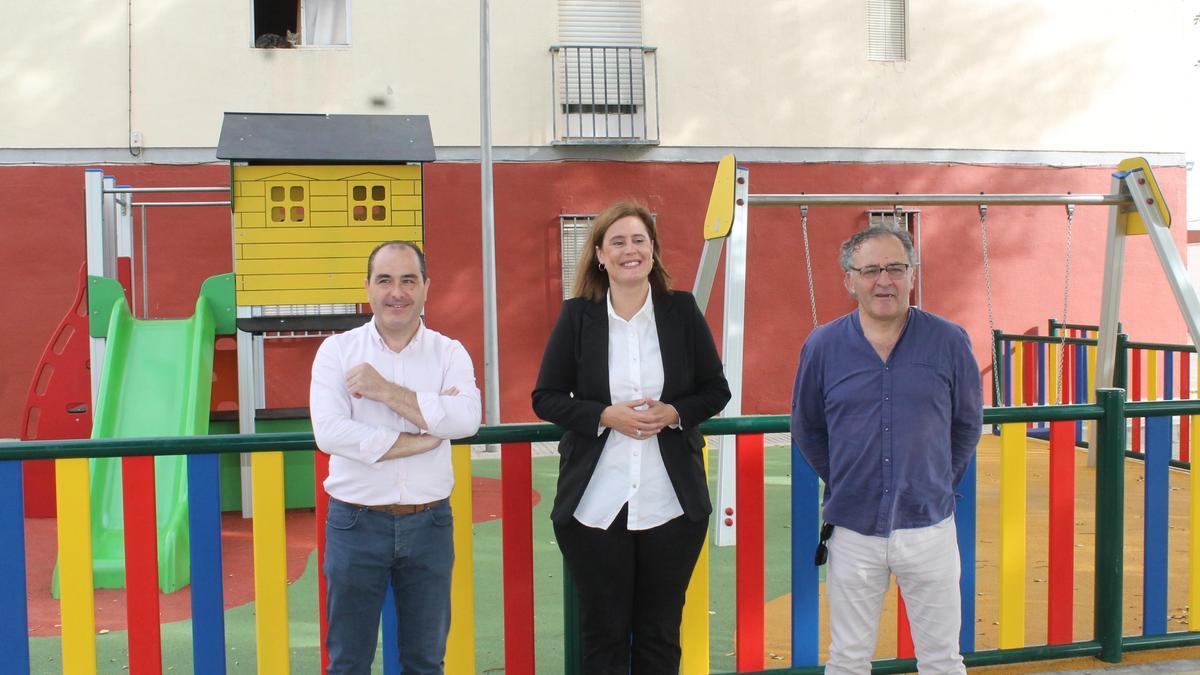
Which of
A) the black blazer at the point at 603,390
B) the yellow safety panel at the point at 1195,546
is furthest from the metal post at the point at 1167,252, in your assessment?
the black blazer at the point at 603,390

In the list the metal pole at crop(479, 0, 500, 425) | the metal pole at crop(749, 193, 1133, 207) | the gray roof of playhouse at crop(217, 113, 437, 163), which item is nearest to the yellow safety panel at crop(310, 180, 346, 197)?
the gray roof of playhouse at crop(217, 113, 437, 163)

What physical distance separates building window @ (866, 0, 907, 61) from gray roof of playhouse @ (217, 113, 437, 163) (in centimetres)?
786

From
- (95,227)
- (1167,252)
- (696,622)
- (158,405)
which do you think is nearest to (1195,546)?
(696,622)

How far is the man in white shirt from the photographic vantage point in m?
2.71

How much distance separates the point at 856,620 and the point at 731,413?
2820 millimetres

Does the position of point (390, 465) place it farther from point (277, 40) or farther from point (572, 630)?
point (277, 40)

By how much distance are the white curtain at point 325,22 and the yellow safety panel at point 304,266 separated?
6066 millimetres

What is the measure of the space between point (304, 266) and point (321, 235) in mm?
234

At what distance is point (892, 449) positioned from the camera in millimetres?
2871

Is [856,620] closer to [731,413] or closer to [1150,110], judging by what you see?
[731,413]

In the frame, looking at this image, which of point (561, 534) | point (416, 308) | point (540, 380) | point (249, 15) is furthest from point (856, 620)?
point (249, 15)

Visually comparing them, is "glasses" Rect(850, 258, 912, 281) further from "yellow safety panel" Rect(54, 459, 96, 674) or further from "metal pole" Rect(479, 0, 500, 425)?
"metal pole" Rect(479, 0, 500, 425)

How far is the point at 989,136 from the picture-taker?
12.7 m

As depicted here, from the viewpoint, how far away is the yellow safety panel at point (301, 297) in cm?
657
